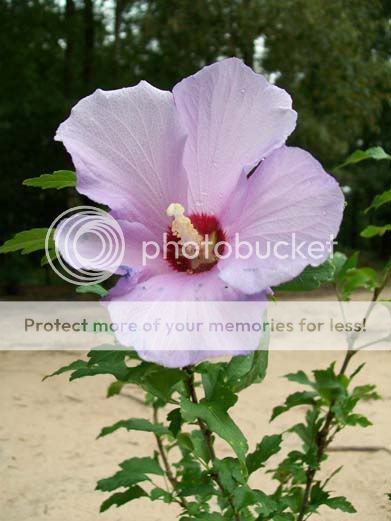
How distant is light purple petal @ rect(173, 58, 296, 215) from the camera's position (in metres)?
0.60

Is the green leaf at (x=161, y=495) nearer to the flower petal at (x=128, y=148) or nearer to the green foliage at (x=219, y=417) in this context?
the green foliage at (x=219, y=417)

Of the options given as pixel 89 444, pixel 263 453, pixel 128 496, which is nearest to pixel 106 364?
pixel 263 453

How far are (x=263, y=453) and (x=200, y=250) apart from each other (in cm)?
66

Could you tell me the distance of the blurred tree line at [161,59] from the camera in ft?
23.5

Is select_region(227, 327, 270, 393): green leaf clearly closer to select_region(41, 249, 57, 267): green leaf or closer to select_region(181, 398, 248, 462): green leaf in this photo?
select_region(181, 398, 248, 462): green leaf

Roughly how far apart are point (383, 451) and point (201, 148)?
7.40 feet

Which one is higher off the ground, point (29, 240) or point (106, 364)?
point (29, 240)

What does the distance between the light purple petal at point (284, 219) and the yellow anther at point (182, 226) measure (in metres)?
0.04

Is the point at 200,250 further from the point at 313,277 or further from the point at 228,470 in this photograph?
the point at 228,470

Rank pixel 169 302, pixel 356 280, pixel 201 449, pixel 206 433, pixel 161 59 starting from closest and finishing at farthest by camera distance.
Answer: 1. pixel 169 302
2. pixel 206 433
3. pixel 201 449
4. pixel 356 280
5. pixel 161 59

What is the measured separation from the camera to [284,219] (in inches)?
21.7

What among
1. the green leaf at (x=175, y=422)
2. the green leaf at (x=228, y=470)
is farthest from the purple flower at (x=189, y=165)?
the green leaf at (x=228, y=470)

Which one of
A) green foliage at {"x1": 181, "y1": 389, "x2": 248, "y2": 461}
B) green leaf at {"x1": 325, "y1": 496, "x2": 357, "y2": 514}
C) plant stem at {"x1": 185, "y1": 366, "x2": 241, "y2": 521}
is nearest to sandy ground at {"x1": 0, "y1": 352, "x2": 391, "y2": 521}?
green leaf at {"x1": 325, "y1": 496, "x2": 357, "y2": 514}

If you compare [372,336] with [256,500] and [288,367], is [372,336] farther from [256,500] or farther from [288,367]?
[256,500]
